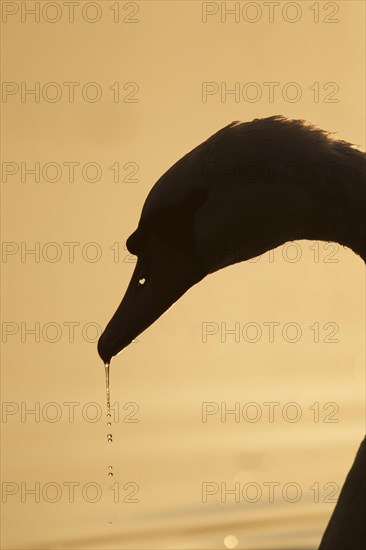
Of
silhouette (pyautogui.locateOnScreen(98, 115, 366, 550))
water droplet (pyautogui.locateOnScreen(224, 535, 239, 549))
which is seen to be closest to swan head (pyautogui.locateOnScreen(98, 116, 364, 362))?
silhouette (pyautogui.locateOnScreen(98, 115, 366, 550))

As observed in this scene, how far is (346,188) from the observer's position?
8.78ft

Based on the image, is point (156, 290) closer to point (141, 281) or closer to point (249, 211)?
point (141, 281)

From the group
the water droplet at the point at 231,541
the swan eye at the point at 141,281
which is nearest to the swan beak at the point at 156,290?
the swan eye at the point at 141,281

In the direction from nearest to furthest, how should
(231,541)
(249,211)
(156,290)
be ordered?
1. (249,211)
2. (156,290)
3. (231,541)

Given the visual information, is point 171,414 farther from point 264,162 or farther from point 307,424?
point 264,162

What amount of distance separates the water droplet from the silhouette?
3306 mm

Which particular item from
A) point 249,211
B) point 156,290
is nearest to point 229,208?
point 249,211

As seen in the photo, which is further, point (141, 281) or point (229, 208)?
point (141, 281)

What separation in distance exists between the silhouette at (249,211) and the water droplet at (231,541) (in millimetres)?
3306

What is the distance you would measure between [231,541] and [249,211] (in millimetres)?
3617

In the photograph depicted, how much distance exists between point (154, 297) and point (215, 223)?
21cm

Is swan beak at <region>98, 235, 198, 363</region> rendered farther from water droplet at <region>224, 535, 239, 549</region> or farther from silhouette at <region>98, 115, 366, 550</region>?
water droplet at <region>224, 535, 239, 549</region>

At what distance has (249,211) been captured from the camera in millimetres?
2822

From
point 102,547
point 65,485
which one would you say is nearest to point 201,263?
point 102,547
